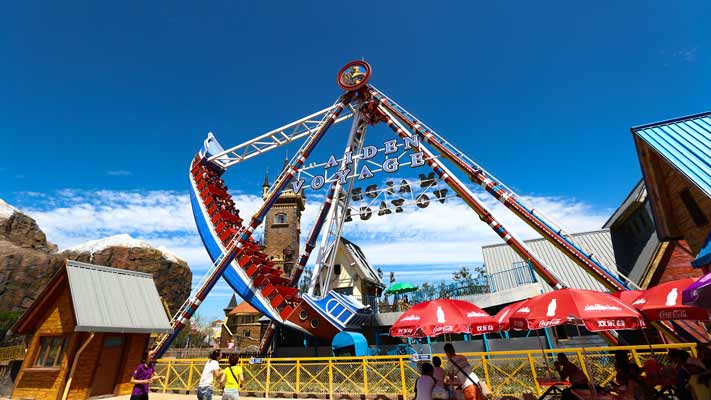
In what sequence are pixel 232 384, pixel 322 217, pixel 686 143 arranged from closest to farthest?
pixel 232 384
pixel 686 143
pixel 322 217

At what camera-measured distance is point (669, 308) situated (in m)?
6.57

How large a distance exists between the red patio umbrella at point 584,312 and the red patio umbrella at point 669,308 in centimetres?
A: 56

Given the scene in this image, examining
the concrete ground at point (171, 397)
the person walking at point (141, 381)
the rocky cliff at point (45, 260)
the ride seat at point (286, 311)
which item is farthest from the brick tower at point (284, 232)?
the person walking at point (141, 381)

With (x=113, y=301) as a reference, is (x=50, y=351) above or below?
below

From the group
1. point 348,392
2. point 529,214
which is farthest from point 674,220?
point 348,392

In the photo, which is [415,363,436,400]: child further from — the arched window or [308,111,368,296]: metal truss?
the arched window

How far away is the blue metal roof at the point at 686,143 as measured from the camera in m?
9.93

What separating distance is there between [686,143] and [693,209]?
225 cm

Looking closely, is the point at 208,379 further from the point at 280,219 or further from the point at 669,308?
the point at 280,219

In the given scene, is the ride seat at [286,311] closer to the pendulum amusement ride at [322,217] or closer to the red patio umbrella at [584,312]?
the pendulum amusement ride at [322,217]

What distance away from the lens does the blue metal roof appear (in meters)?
9.93

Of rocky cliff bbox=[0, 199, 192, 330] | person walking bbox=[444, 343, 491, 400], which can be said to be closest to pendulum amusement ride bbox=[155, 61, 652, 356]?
person walking bbox=[444, 343, 491, 400]

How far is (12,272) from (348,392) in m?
51.8

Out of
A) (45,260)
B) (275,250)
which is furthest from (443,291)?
(45,260)
